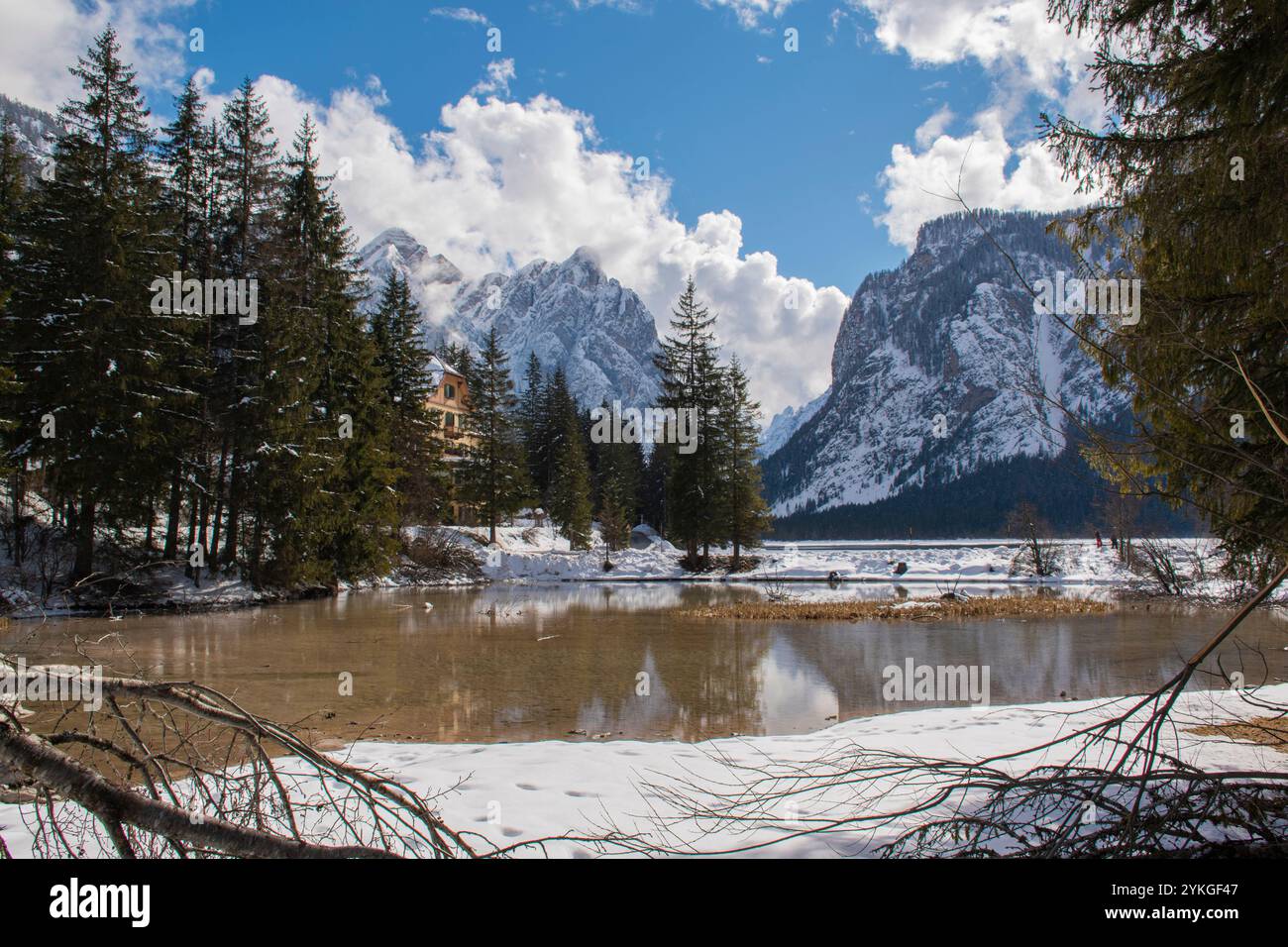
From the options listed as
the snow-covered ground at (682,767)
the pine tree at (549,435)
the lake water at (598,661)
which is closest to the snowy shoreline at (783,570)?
the lake water at (598,661)

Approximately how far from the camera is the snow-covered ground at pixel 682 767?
13.0 feet

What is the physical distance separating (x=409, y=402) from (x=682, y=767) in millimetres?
34786

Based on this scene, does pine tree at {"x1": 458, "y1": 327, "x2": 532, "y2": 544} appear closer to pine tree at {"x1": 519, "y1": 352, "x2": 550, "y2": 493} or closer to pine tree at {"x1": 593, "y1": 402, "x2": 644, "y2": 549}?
pine tree at {"x1": 593, "y1": 402, "x2": 644, "y2": 549}

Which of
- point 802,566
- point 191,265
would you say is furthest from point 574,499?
point 191,265

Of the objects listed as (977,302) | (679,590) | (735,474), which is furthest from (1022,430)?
(679,590)

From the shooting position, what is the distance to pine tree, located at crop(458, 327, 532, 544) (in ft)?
144

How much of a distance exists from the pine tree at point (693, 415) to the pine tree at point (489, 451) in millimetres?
10241

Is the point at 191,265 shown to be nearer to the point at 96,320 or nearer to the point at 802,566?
the point at 96,320

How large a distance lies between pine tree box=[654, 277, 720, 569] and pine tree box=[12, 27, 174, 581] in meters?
26.4

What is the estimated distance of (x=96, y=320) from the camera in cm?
1972

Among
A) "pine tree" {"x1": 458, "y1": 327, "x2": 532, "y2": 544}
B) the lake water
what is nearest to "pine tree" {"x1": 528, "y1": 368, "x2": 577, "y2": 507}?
"pine tree" {"x1": 458, "y1": 327, "x2": 532, "y2": 544}
